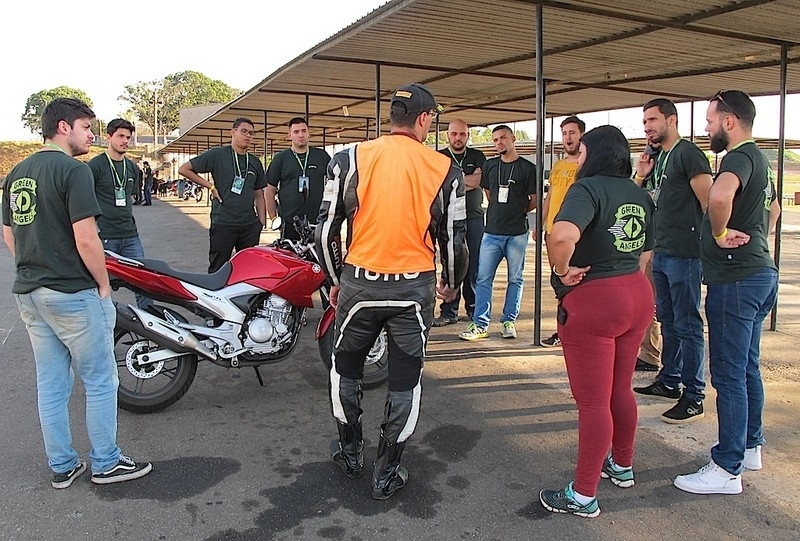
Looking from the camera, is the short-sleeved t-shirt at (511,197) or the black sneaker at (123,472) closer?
the black sneaker at (123,472)

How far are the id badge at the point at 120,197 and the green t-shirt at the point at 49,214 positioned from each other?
2717 millimetres

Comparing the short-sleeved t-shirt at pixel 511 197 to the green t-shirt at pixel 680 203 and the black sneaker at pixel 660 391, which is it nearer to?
the green t-shirt at pixel 680 203

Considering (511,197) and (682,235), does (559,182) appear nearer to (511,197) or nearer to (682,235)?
(511,197)

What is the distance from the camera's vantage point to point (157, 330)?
4.12 meters

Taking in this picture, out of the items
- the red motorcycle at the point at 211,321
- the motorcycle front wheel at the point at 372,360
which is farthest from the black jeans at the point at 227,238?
the motorcycle front wheel at the point at 372,360

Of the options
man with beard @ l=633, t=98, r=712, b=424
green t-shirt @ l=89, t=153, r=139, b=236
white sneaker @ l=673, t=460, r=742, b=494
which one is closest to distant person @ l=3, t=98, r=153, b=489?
green t-shirt @ l=89, t=153, r=139, b=236

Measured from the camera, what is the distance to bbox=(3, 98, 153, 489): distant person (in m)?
3.01

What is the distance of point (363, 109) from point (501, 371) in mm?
9163

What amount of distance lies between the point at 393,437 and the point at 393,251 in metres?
0.91

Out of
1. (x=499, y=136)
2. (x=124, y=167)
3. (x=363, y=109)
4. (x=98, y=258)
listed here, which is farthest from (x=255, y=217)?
(x=363, y=109)

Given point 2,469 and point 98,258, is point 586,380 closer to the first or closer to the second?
point 98,258

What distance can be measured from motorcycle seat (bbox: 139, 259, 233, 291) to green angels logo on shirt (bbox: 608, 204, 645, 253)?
2.65 meters

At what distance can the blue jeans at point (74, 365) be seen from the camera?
3127 mm

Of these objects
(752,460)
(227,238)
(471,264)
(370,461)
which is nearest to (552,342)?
(471,264)
